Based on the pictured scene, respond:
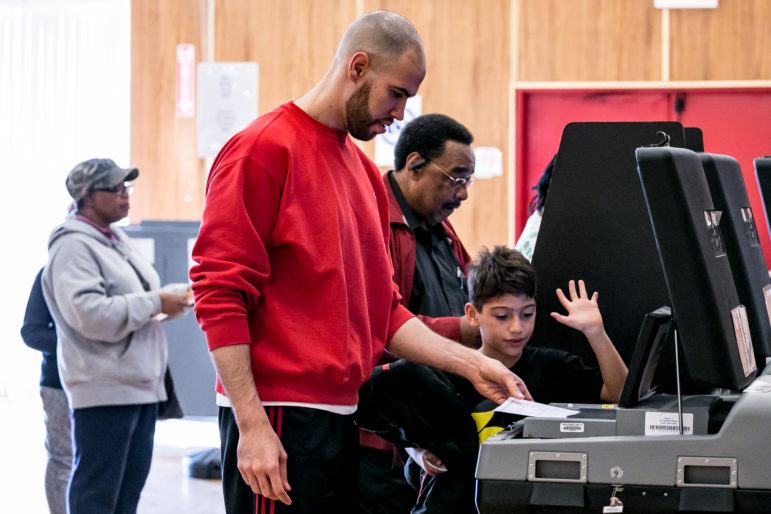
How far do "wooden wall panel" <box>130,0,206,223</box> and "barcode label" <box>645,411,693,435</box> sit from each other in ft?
16.2

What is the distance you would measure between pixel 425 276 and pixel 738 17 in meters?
3.60

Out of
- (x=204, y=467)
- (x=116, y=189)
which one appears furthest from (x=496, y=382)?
(x=204, y=467)

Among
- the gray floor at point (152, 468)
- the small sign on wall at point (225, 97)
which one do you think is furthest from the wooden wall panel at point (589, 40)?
the gray floor at point (152, 468)

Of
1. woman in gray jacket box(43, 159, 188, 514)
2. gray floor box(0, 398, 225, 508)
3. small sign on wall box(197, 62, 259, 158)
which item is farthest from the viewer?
small sign on wall box(197, 62, 259, 158)

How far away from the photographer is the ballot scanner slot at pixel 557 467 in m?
1.22

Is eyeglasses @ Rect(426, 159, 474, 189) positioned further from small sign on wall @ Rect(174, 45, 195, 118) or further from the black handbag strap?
small sign on wall @ Rect(174, 45, 195, 118)

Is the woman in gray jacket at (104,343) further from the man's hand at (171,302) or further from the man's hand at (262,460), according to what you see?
the man's hand at (262,460)

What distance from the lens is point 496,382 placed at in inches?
65.5

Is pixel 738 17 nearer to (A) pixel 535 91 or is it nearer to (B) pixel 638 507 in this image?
(A) pixel 535 91

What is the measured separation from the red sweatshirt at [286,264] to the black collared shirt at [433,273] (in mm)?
822

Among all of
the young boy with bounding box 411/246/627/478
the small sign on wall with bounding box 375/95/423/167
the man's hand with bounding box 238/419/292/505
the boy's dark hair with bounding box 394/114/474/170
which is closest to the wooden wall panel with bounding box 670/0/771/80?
the small sign on wall with bounding box 375/95/423/167

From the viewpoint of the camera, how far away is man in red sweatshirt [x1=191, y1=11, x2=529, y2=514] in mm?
1469

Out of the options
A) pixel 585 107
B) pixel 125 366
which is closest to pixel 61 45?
pixel 585 107

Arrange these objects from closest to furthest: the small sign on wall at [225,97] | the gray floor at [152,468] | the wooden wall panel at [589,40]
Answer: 1. the gray floor at [152,468]
2. the wooden wall panel at [589,40]
3. the small sign on wall at [225,97]
